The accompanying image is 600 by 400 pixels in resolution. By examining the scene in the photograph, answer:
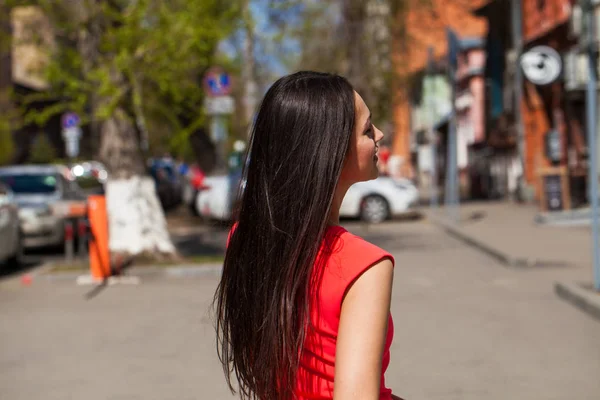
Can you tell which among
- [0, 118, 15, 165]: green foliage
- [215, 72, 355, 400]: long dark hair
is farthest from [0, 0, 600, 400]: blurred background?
[0, 118, 15, 165]: green foliage

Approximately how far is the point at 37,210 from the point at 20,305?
26.1ft

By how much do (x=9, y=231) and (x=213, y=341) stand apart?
8.12 meters

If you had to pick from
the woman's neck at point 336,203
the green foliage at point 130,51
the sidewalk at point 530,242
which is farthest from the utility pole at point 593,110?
the woman's neck at point 336,203

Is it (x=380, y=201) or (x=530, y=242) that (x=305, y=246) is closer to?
(x=530, y=242)

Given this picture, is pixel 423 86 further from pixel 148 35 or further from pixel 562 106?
pixel 148 35

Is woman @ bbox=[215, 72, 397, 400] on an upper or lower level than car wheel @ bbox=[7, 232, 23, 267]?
upper

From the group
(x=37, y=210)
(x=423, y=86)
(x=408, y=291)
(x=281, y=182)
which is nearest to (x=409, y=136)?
(x=423, y=86)

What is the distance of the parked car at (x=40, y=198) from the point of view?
19922mm

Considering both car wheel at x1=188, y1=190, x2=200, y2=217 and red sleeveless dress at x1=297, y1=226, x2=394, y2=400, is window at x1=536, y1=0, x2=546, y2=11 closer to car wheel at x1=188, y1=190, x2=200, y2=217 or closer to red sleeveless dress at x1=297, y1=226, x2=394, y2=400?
car wheel at x1=188, y1=190, x2=200, y2=217

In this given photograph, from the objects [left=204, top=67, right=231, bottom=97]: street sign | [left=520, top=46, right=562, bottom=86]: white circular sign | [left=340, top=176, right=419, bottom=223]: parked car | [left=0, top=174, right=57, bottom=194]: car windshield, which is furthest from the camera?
[left=340, top=176, right=419, bottom=223]: parked car

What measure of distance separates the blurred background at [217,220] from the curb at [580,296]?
41 mm

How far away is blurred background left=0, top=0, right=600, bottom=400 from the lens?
811 centimetres

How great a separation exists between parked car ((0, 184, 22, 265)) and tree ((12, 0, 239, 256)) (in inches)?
62.1

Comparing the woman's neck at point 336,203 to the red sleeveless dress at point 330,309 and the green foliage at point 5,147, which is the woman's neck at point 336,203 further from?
the green foliage at point 5,147
